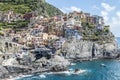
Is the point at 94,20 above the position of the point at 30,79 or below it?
above

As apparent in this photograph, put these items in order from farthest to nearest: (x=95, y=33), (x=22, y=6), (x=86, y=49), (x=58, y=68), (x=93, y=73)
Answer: (x=22, y=6) → (x=95, y=33) → (x=86, y=49) → (x=58, y=68) → (x=93, y=73)

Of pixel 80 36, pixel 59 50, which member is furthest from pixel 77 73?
pixel 80 36

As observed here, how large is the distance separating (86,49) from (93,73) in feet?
94.2

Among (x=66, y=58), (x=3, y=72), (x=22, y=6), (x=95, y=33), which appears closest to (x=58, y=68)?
(x=3, y=72)

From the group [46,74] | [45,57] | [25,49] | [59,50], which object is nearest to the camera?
[46,74]

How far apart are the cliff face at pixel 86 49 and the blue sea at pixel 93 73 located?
5882 mm

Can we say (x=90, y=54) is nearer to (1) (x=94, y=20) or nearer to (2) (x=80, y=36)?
(2) (x=80, y=36)

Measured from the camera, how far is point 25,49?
110 meters

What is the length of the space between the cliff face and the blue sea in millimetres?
5882

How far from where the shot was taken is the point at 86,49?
12619cm

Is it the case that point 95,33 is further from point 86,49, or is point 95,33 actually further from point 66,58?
point 66,58

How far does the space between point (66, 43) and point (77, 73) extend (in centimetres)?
2762

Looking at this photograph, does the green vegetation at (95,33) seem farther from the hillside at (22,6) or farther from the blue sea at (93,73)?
the hillside at (22,6)

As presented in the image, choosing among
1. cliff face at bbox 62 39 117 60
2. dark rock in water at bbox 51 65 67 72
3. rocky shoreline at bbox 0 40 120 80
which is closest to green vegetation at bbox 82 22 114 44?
cliff face at bbox 62 39 117 60
